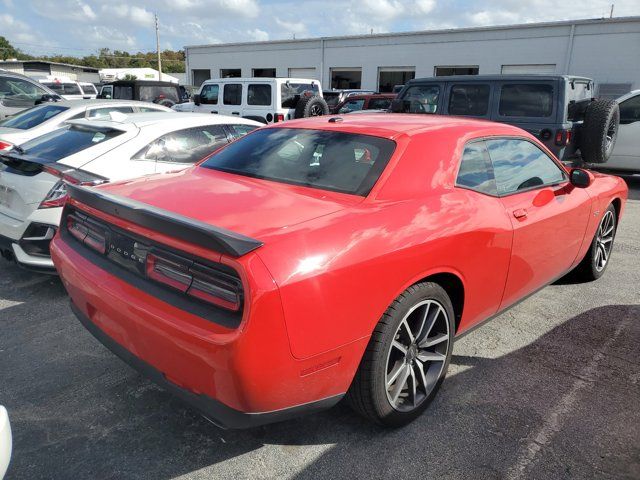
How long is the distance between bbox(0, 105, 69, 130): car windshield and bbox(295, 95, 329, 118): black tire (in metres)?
5.82

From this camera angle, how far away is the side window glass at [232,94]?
13023mm

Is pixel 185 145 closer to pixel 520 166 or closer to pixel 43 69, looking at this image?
pixel 520 166

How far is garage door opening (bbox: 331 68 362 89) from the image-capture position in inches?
1152

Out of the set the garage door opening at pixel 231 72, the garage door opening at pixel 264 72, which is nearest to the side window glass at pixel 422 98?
the garage door opening at pixel 264 72

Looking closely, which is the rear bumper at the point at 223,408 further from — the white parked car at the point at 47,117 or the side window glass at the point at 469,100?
the side window glass at the point at 469,100

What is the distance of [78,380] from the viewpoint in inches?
116

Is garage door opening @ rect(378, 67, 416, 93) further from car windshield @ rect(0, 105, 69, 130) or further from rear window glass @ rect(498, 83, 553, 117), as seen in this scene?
car windshield @ rect(0, 105, 69, 130)

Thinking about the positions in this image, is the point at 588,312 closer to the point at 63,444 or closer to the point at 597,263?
the point at 597,263

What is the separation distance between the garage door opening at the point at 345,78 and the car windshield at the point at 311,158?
27.2 metres

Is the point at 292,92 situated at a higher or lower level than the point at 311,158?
higher

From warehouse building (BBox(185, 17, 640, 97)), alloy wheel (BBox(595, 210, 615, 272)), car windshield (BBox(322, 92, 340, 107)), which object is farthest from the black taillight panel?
warehouse building (BBox(185, 17, 640, 97))

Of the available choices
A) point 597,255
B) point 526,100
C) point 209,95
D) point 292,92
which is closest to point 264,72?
point 209,95

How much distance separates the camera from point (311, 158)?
9.73ft

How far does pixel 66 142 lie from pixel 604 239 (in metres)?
5.11
